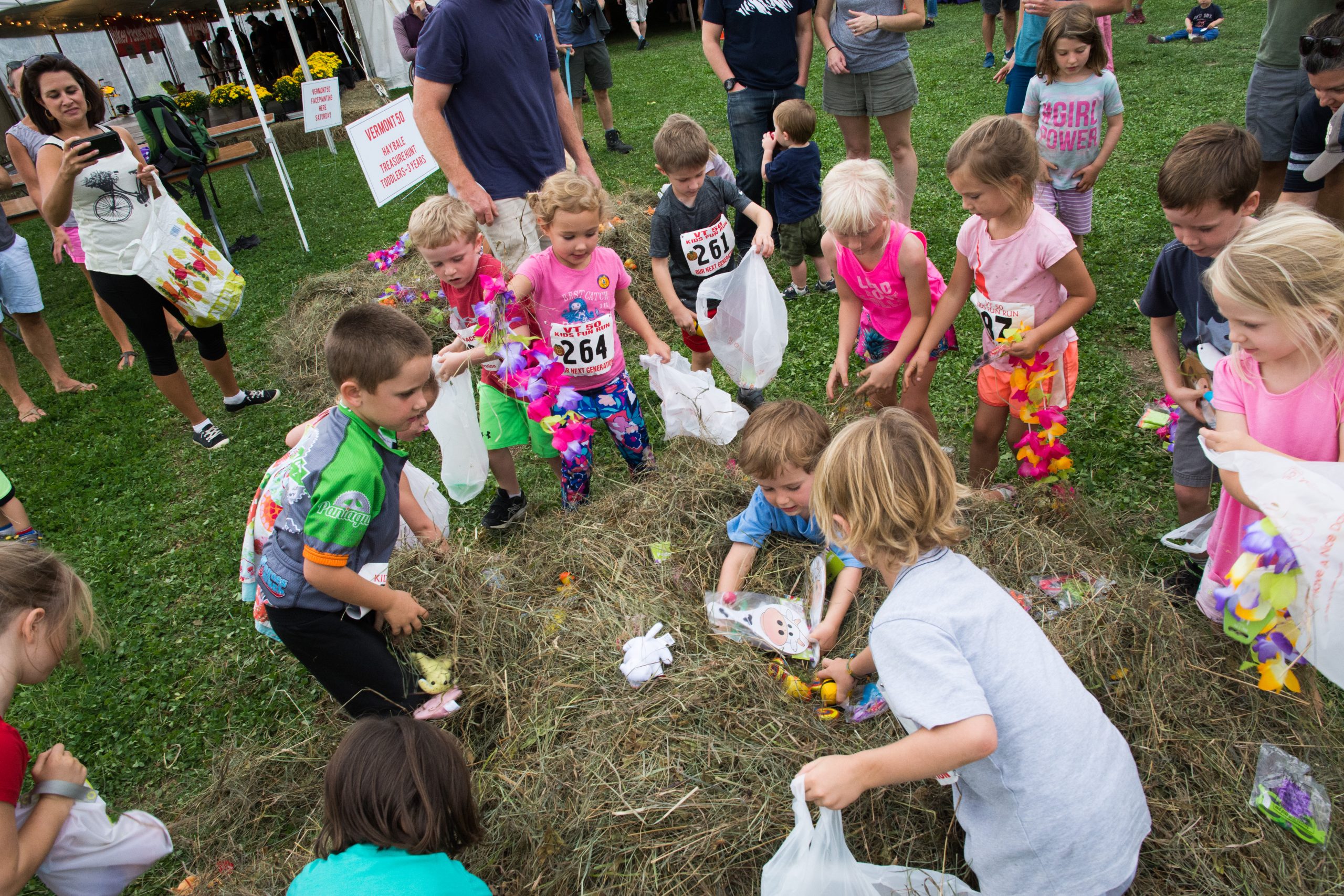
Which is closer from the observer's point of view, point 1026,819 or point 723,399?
point 1026,819

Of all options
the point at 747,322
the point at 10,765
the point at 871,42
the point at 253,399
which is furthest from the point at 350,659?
the point at 871,42

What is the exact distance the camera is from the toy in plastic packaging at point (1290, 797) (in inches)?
74.9

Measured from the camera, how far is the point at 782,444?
8.20ft

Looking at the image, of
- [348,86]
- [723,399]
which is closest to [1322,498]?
[723,399]

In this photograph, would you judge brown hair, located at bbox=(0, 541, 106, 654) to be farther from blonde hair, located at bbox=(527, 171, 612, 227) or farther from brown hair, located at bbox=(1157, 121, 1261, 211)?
brown hair, located at bbox=(1157, 121, 1261, 211)

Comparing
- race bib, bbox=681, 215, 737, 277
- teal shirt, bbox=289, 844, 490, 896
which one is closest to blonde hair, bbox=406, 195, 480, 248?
race bib, bbox=681, 215, 737, 277

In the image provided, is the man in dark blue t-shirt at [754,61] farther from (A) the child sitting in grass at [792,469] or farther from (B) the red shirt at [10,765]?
(B) the red shirt at [10,765]

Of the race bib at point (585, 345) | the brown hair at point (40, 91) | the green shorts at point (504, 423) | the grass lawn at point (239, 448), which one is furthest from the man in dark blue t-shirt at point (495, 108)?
the brown hair at point (40, 91)

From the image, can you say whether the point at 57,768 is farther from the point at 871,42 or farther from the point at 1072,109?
the point at 871,42

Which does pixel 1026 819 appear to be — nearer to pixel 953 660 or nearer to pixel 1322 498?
pixel 953 660

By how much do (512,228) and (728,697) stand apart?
259cm

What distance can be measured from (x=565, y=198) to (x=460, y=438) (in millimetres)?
1060

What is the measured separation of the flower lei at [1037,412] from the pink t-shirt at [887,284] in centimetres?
43

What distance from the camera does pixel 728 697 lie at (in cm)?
241
